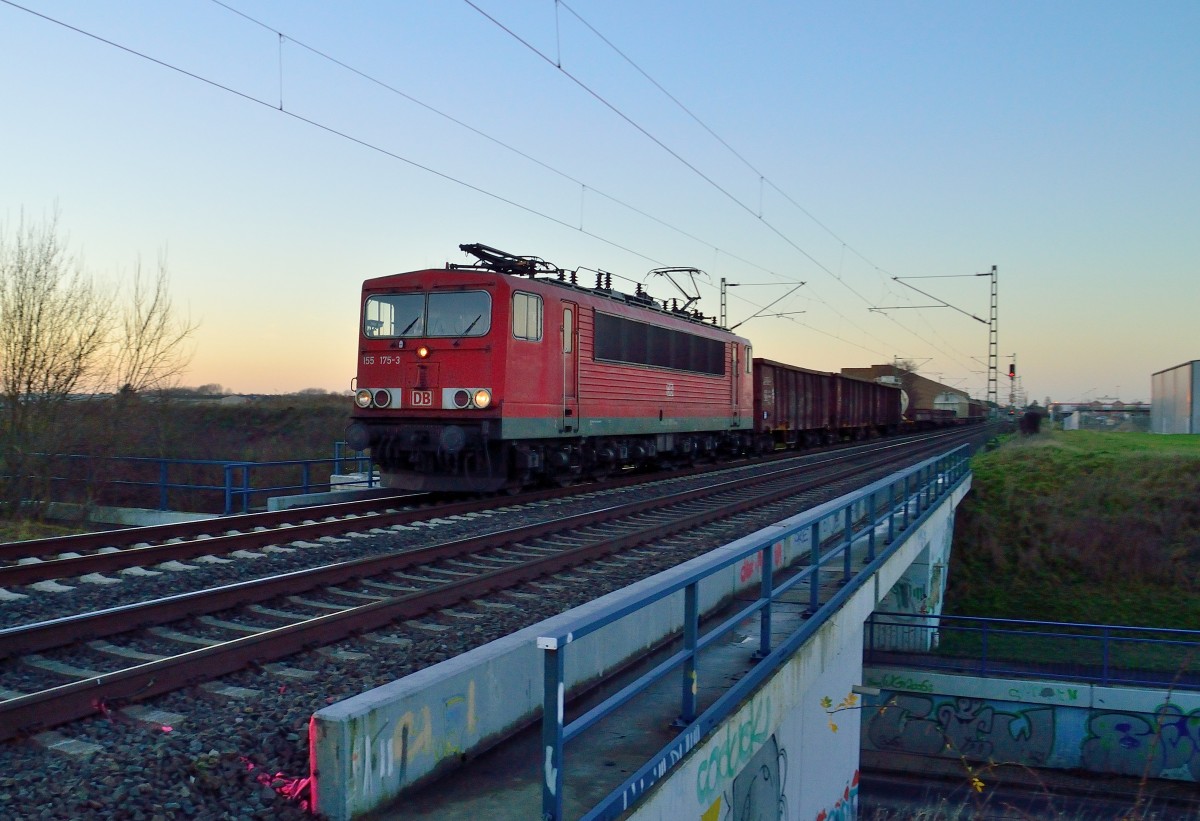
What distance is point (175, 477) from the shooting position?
26.3 metres

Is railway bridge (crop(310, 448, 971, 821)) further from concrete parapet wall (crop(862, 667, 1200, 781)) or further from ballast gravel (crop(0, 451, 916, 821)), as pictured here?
concrete parapet wall (crop(862, 667, 1200, 781))

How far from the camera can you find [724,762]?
497 cm

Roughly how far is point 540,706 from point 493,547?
15.7 ft

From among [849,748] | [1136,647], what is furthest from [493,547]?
[1136,647]

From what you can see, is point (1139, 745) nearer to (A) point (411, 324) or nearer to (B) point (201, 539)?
(A) point (411, 324)

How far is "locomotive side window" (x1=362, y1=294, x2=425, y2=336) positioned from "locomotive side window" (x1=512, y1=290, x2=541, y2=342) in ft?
5.30

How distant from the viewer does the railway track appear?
15.8 ft

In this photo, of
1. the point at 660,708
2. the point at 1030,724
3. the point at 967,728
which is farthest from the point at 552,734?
the point at 1030,724

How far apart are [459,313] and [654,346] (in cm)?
558

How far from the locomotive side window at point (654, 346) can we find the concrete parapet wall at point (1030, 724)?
788 cm

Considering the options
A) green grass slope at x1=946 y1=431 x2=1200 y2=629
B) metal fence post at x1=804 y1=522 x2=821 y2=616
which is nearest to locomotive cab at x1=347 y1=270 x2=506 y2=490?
metal fence post at x1=804 y1=522 x2=821 y2=616

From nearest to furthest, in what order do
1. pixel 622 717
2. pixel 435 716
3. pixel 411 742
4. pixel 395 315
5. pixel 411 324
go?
pixel 411 742
pixel 435 716
pixel 622 717
pixel 411 324
pixel 395 315

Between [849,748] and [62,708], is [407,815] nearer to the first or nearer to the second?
[62,708]

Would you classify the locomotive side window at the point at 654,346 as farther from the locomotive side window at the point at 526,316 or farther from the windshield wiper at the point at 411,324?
the windshield wiper at the point at 411,324
